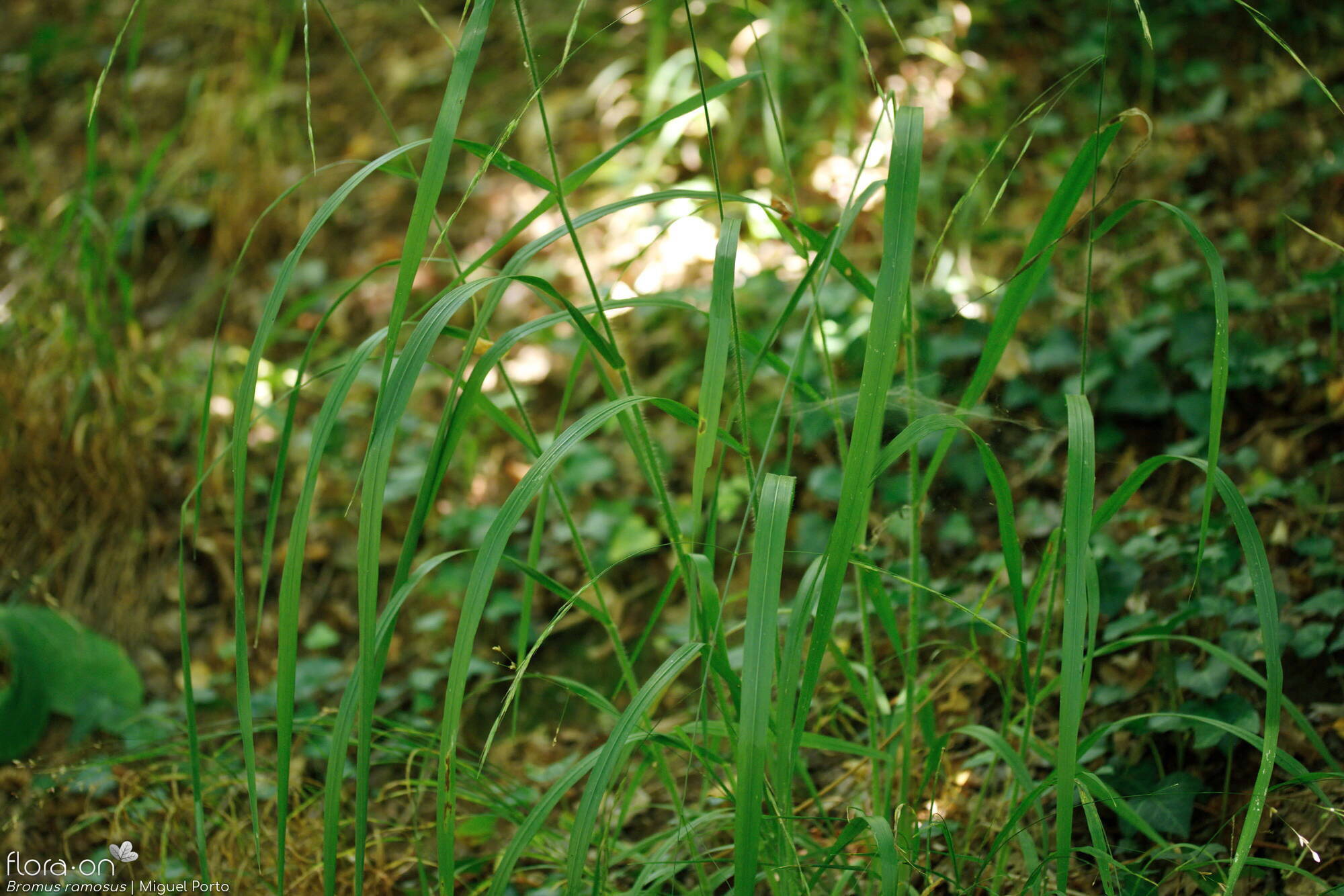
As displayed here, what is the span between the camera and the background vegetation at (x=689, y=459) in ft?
2.76

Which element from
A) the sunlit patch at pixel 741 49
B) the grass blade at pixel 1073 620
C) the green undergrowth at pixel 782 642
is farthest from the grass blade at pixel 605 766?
the sunlit patch at pixel 741 49

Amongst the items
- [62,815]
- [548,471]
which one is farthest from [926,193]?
[62,815]

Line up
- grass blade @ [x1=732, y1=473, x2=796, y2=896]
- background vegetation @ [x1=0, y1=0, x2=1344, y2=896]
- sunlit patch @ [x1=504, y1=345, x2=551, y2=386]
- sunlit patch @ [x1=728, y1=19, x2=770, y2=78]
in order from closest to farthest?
1. grass blade @ [x1=732, y1=473, x2=796, y2=896]
2. background vegetation @ [x1=0, y1=0, x2=1344, y2=896]
3. sunlit patch @ [x1=504, y1=345, x2=551, y2=386]
4. sunlit patch @ [x1=728, y1=19, x2=770, y2=78]

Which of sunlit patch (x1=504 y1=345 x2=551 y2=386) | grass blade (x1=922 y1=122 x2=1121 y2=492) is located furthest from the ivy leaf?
sunlit patch (x1=504 y1=345 x2=551 y2=386)

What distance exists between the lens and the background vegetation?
2.76ft

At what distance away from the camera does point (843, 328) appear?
6.70ft

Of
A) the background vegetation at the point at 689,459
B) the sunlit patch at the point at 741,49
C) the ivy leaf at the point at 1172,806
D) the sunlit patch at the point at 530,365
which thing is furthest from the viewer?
the sunlit patch at the point at 741,49

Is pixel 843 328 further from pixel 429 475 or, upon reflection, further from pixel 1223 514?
pixel 429 475

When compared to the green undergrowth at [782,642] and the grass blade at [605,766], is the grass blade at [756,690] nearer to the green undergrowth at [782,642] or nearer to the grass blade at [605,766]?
the green undergrowth at [782,642]

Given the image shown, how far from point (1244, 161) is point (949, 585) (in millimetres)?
1439

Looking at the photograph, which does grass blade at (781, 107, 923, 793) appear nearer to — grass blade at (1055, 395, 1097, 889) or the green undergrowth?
the green undergrowth

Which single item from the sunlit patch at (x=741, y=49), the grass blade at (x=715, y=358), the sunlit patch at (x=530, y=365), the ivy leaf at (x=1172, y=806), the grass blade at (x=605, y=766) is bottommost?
the ivy leaf at (x=1172, y=806)

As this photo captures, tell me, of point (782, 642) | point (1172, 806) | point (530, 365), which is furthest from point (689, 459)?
point (1172, 806)

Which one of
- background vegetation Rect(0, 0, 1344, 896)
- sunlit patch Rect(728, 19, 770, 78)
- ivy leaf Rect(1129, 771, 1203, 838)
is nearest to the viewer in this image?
background vegetation Rect(0, 0, 1344, 896)
